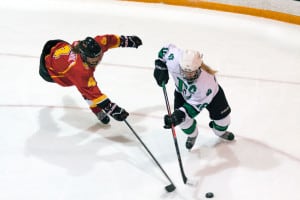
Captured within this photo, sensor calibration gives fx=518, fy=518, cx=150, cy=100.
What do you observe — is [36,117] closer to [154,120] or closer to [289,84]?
[154,120]

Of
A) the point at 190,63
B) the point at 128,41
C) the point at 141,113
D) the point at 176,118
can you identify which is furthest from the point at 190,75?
the point at 141,113

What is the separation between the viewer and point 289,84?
9.27ft

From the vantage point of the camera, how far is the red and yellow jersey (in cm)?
225

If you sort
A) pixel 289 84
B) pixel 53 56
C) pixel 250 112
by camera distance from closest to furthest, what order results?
pixel 53 56 → pixel 250 112 → pixel 289 84

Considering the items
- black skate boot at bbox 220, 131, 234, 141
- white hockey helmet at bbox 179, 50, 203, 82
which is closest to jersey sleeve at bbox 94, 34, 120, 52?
white hockey helmet at bbox 179, 50, 203, 82

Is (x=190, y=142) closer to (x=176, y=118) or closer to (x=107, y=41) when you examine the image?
(x=176, y=118)

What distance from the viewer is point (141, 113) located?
269cm

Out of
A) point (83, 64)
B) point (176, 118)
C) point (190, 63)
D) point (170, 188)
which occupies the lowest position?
point (170, 188)

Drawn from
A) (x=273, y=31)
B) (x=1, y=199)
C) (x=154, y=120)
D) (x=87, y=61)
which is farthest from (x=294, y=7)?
(x=1, y=199)

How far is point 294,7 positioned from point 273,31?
0.83 feet

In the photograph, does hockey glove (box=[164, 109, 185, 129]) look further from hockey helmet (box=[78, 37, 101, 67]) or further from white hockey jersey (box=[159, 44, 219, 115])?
hockey helmet (box=[78, 37, 101, 67])

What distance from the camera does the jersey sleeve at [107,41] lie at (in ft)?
7.86

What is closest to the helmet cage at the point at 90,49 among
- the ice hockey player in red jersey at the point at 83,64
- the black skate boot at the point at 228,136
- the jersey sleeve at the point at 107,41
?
the ice hockey player in red jersey at the point at 83,64

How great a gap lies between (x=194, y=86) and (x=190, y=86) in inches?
0.7
